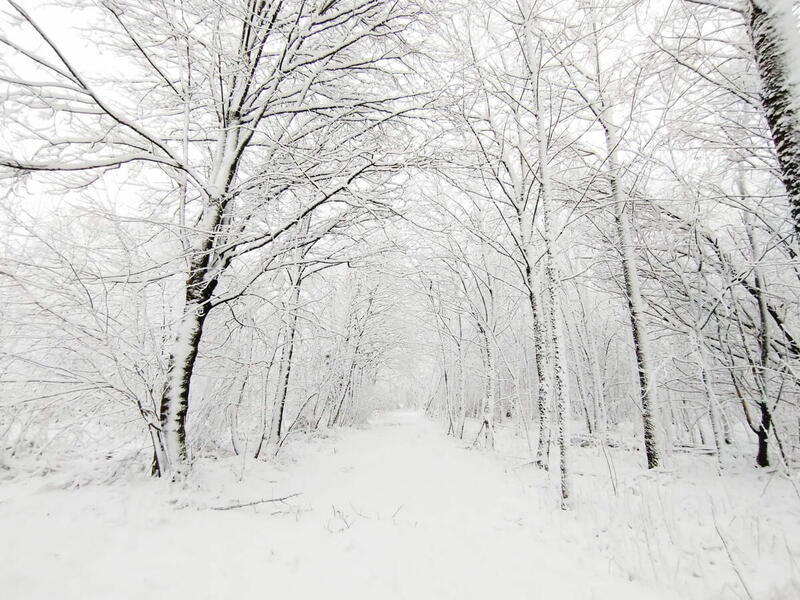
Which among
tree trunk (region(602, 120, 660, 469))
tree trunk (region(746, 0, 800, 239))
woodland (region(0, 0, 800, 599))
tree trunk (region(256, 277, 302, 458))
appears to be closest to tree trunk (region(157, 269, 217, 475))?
woodland (region(0, 0, 800, 599))

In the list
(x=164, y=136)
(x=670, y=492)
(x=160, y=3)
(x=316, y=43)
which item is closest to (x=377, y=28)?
(x=316, y=43)

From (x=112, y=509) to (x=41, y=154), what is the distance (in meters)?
3.86

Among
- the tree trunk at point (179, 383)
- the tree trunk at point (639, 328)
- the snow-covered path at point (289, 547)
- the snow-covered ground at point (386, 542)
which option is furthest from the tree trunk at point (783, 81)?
the tree trunk at point (179, 383)

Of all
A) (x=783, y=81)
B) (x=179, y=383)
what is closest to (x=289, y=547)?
(x=179, y=383)

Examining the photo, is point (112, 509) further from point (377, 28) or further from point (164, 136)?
point (377, 28)

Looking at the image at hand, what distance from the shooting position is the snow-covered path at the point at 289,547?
2428mm

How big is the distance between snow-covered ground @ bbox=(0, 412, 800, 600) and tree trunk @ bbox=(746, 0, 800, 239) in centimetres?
262

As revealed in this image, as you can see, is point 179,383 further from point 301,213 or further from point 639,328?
point 639,328

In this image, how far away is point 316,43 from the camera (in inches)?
184

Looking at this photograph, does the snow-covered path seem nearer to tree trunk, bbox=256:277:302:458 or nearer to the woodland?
the woodland

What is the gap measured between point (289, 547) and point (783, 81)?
5455 millimetres

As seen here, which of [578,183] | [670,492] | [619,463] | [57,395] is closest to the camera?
[57,395]

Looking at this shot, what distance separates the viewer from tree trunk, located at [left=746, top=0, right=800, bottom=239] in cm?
229

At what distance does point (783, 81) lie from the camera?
235 centimetres
